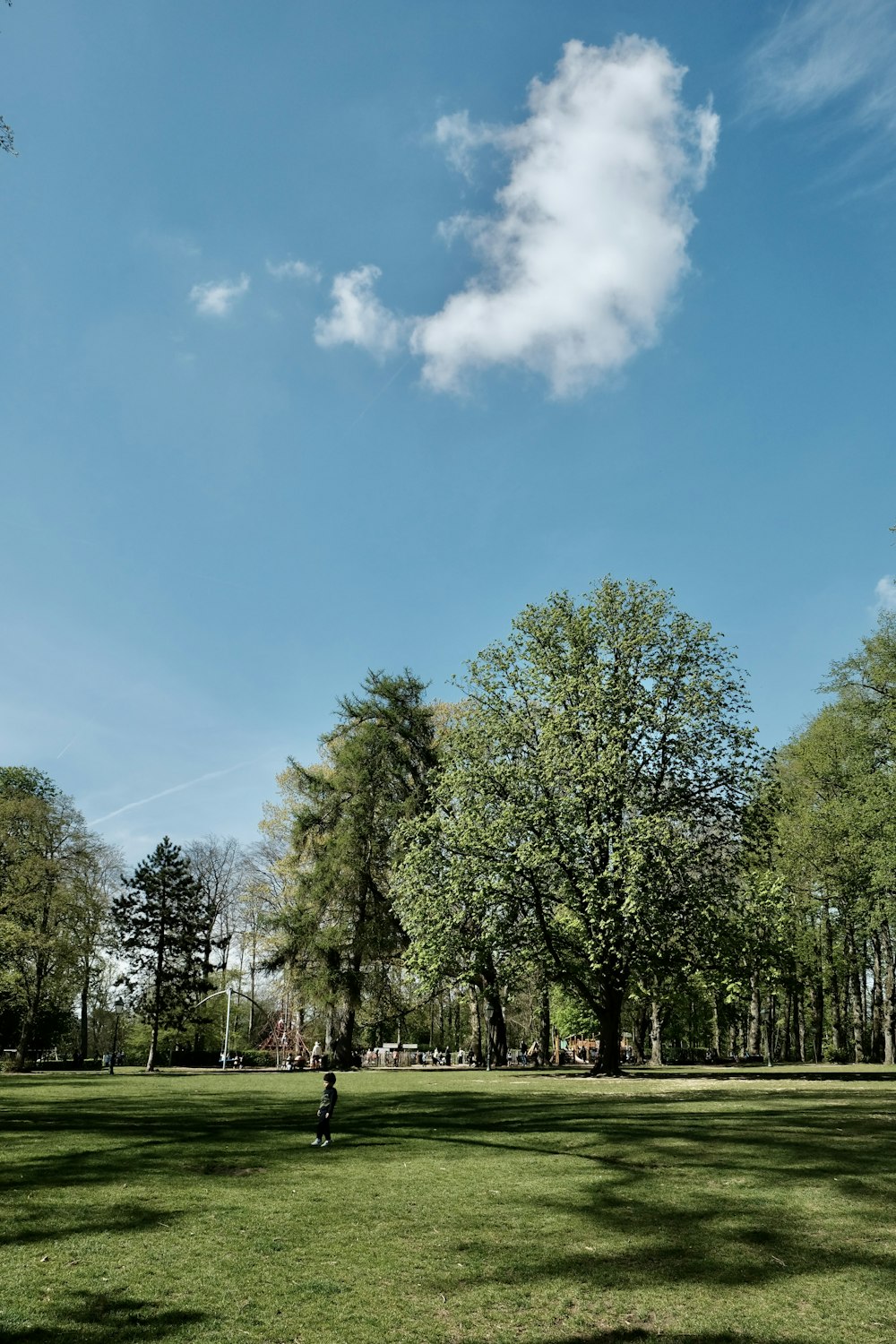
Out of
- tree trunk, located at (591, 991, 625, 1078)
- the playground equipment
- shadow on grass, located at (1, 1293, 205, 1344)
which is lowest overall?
the playground equipment

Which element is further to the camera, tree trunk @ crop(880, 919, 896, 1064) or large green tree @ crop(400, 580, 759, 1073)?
tree trunk @ crop(880, 919, 896, 1064)

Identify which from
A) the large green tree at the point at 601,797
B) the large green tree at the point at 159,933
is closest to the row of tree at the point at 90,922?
the large green tree at the point at 159,933

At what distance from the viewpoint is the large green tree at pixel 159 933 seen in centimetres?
5094

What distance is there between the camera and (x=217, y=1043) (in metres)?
71.3

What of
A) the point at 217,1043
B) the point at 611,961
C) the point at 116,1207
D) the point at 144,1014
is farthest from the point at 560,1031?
the point at 116,1207

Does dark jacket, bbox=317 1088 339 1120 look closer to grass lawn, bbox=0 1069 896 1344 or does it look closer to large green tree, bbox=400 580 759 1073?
grass lawn, bbox=0 1069 896 1344

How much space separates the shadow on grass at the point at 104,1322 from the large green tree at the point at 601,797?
22968mm

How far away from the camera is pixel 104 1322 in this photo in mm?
6992

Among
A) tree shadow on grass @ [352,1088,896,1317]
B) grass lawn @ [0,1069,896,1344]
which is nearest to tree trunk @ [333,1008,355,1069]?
tree shadow on grass @ [352,1088,896,1317]

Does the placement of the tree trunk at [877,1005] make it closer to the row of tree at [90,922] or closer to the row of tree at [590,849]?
the row of tree at [590,849]

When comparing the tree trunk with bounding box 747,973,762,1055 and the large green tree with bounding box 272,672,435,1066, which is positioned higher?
the large green tree with bounding box 272,672,435,1066

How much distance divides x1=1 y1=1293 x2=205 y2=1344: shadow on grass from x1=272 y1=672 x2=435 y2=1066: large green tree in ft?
117

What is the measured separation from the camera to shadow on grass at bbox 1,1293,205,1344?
665cm

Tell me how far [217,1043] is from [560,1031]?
3010 cm
